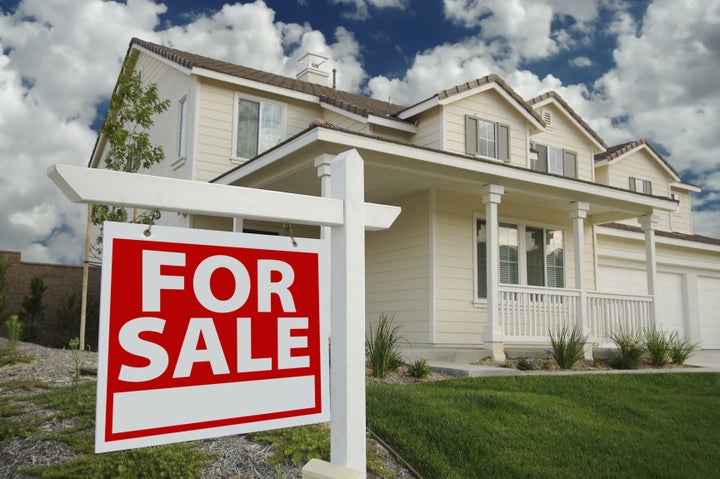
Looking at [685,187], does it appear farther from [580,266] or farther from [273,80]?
[273,80]

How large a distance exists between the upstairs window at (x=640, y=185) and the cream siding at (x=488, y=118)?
264 inches

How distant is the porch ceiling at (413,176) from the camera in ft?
28.8

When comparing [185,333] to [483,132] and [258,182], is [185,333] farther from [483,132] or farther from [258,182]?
[483,132]

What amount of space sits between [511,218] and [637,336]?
10.5ft

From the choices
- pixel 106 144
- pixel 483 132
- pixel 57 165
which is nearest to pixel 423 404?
pixel 57 165

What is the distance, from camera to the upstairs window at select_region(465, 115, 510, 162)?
1247 centimetres

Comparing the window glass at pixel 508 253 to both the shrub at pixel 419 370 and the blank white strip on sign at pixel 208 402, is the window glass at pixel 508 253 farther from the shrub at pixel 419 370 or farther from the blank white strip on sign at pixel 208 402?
the blank white strip on sign at pixel 208 402

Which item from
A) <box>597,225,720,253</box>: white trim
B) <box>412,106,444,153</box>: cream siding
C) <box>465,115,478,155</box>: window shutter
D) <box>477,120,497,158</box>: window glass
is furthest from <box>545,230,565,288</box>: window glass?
<box>412,106,444,153</box>: cream siding

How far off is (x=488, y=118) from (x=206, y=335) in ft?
38.6

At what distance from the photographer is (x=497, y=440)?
15.5 ft

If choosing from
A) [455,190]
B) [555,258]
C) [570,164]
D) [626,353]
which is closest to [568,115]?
[570,164]

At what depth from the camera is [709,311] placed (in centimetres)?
1773

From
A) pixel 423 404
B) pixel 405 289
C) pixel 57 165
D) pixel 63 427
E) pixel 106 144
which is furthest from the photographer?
pixel 106 144

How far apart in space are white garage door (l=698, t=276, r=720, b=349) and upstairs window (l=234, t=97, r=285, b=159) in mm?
12893
